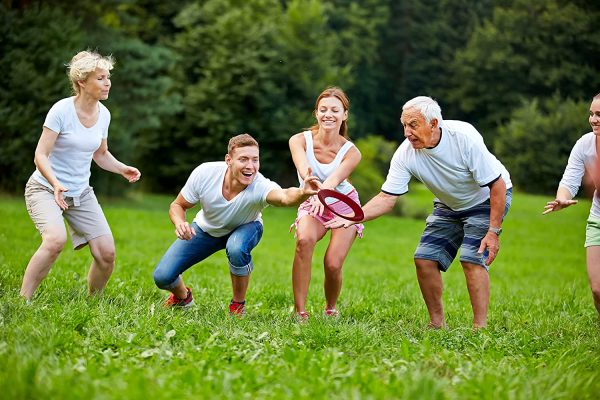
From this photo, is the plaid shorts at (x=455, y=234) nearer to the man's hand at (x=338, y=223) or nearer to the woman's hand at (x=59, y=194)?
the man's hand at (x=338, y=223)

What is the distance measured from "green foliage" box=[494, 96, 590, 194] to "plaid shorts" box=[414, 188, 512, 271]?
27.4 m

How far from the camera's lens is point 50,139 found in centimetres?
686

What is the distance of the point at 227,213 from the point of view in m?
7.17

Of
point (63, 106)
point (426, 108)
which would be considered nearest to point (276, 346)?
point (426, 108)

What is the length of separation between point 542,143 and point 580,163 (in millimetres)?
29027

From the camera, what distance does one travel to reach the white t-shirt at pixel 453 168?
6.80 m

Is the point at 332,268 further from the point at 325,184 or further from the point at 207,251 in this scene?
the point at 207,251

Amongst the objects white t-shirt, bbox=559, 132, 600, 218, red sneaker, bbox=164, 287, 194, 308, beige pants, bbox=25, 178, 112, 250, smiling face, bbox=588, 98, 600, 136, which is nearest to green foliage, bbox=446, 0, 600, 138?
white t-shirt, bbox=559, 132, 600, 218

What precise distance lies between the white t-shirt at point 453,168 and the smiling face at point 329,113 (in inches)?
27.4

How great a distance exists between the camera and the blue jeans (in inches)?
282

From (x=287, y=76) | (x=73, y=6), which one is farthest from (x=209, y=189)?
(x=287, y=76)

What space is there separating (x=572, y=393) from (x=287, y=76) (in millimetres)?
Answer: 31159

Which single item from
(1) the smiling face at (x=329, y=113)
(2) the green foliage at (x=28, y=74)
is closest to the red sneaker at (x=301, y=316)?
(1) the smiling face at (x=329, y=113)

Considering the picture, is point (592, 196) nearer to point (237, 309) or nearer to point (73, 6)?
point (237, 309)
